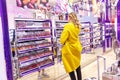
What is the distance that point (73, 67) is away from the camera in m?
4.41

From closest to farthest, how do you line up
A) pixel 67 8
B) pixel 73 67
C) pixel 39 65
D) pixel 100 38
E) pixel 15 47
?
pixel 15 47, pixel 73 67, pixel 39 65, pixel 67 8, pixel 100 38

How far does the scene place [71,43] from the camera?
433cm

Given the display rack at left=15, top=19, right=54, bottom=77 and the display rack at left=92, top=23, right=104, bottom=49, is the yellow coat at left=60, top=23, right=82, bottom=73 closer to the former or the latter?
the display rack at left=15, top=19, right=54, bottom=77

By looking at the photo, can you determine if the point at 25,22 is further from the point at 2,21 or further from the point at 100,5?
the point at 100,5

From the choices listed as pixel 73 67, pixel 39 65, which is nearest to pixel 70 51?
pixel 73 67

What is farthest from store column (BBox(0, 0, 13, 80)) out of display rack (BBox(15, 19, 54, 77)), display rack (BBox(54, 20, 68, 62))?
display rack (BBox(54, 20, 68, 62))

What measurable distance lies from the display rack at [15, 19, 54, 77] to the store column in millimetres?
716

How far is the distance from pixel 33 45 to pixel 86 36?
10.3 ft

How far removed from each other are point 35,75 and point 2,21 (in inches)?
82.8

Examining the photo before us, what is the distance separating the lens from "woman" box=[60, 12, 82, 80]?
13.8 feet

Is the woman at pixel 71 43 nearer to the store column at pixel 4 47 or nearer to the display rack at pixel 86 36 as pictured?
the store column at pixel 4 47

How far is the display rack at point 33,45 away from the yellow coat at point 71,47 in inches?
28.2

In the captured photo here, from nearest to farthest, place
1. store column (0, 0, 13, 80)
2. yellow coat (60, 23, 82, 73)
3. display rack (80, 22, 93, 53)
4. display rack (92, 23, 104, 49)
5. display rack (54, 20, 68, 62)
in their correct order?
store column (0, 0, 13, 80)
yellow coat (60, 23, 82, 73)
display rack (54, 20, 68, 62)
display rack (80, 22, 93, 53)
display rack (92, 23, 104, 49)

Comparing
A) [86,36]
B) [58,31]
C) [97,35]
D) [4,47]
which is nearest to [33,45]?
[58,31]
